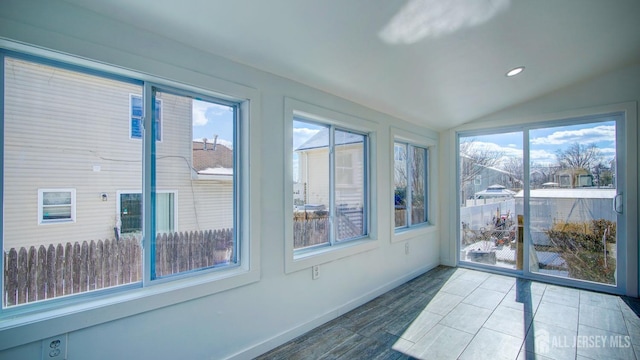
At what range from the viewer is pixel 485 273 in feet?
14.5

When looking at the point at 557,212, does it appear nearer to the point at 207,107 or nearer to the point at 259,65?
the point at 259,65

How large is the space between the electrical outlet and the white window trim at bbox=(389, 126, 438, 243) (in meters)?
3.21

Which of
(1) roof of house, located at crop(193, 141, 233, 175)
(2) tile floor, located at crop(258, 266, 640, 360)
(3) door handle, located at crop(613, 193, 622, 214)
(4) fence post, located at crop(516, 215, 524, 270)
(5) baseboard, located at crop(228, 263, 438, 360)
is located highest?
(1) roof of house, located at crop(193, 141, 233, 175)

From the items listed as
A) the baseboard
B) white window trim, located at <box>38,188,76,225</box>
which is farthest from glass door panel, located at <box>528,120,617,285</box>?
white window trim, located at <box>38,188,76,225</box>

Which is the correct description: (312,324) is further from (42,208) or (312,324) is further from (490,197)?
(490,197)

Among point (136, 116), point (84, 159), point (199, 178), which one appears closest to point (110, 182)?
point (84, 159)

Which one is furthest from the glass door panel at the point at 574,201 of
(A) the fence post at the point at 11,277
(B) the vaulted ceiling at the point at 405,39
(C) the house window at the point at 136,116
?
(A) the fence post at the point at 11,277

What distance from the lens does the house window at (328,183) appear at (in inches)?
115

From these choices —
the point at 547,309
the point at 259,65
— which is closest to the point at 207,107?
the point at 259,65

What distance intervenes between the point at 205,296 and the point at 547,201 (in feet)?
14.7

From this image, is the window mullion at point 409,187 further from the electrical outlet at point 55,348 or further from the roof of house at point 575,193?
the electrical outlet at point 55,348

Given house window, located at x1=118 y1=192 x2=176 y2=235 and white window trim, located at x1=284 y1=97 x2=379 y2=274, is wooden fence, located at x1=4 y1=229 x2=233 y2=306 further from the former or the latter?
white window trim, located at x1=284 y1=97 x2=379 y2=274

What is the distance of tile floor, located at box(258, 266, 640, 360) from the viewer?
93.9 inches

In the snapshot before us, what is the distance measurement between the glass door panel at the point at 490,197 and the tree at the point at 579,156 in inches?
18.4
